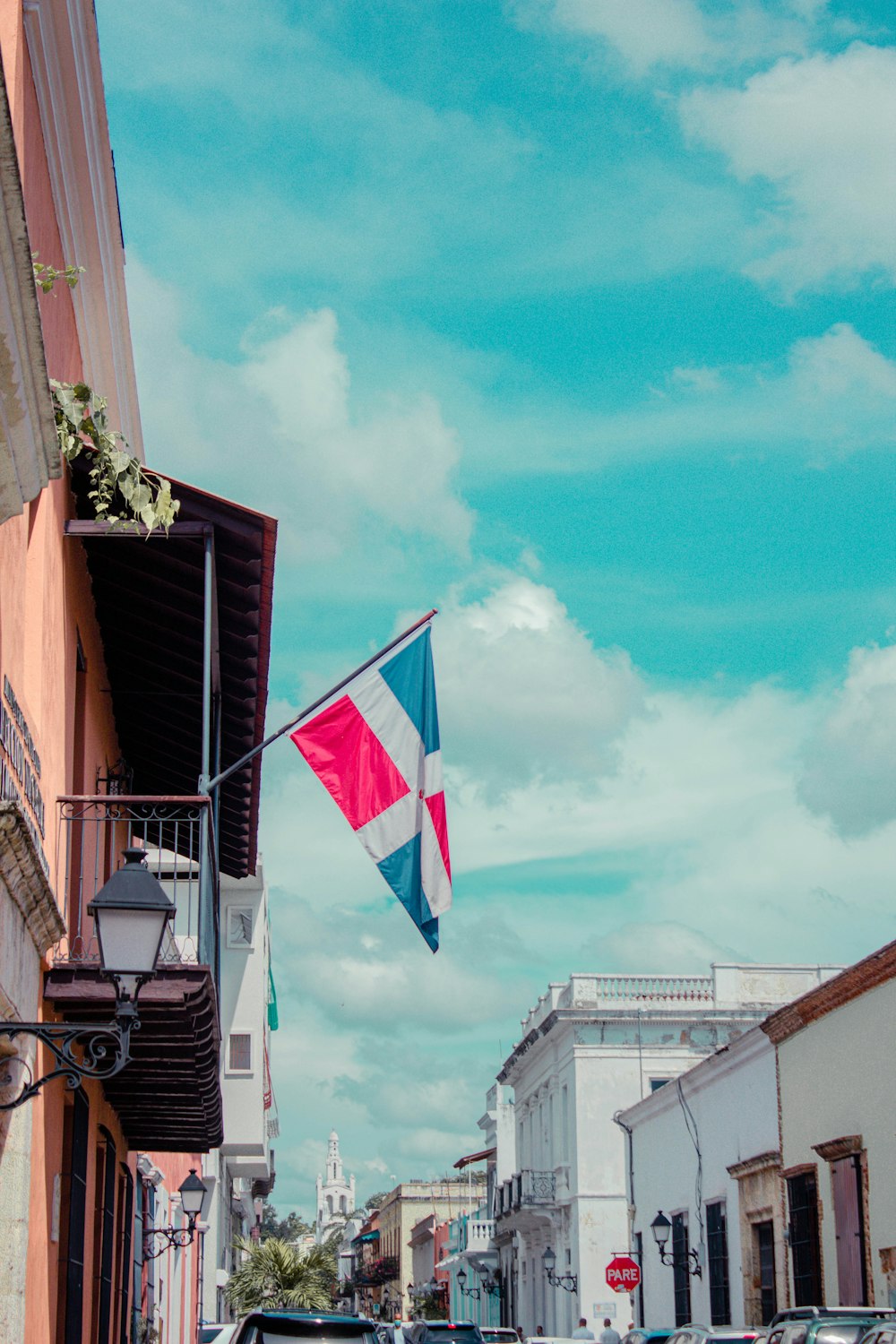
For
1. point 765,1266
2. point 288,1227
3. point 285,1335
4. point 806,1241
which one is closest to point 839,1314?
point 285,1335

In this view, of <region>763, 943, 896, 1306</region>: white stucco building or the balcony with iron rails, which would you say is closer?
the balcony with iron rails

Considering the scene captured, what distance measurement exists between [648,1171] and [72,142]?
24.6 metres

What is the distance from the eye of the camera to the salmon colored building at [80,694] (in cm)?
745

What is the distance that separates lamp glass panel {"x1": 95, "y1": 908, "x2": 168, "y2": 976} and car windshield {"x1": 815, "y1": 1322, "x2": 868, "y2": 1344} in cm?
809

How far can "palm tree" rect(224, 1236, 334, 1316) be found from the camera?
93.5ft

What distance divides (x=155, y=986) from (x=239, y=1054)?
15943mm

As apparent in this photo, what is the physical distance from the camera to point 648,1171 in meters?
29.7

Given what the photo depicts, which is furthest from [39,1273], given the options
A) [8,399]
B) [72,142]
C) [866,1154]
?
[866,1154]

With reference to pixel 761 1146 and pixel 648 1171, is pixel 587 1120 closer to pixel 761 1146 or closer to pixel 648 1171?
pixel 648 1171

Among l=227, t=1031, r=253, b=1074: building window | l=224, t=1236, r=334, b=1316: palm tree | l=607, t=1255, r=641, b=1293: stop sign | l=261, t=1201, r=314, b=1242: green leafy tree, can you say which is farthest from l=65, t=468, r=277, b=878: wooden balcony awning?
l=261, t=1201, r=314, b=1242: green leafy tree

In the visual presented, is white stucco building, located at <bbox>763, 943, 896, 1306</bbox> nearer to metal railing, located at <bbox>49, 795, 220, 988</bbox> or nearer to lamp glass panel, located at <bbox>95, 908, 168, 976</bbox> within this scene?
metal railing, located at <bbox>49, 795, 220, 988</bbox>

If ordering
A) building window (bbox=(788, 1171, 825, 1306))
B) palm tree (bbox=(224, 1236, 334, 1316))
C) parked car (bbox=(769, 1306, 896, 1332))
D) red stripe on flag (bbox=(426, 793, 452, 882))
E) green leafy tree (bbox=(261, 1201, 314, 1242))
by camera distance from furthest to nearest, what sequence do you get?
green leafy tree (bbox=(261, 1201, 314, 1242)) < palm tree (bbox=(224, 1236, 334, 1316)) < building window (bbox=(788, 1171, 825, 1306)) < parked car (bbox=(769, 1306, 896, 1332)) < red stripe on flag (bbox=(426, 793, 452, 882))

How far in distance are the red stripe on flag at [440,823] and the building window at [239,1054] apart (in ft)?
45.5

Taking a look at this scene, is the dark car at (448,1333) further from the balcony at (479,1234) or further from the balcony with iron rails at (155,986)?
the balcony at (479,1234)
